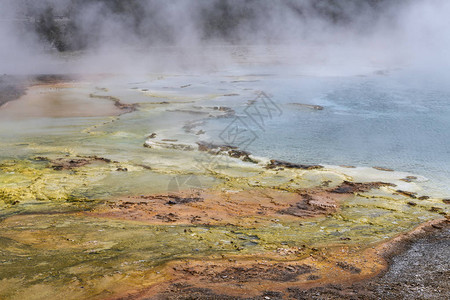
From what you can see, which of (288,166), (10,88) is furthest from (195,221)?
(10,88)

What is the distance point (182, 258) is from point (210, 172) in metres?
2.73

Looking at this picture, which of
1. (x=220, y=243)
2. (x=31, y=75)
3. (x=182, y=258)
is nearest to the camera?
(x=182, y=258)

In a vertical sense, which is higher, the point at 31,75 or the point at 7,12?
the point at 7,12

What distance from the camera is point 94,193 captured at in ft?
18.1

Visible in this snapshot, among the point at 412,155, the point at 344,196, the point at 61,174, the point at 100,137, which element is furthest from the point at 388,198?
the point at 100,137

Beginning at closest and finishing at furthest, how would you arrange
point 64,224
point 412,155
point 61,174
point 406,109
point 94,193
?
point 64,224
point 94,193
point 61,174
point 412,155
point 406,109

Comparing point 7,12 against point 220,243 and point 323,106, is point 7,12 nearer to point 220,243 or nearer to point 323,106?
point 323,106

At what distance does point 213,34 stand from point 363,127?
851 inches

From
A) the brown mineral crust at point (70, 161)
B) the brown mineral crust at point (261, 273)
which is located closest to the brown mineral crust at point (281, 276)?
the brown mineral crust at point (261, 273)

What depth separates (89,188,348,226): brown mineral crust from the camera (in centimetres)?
482

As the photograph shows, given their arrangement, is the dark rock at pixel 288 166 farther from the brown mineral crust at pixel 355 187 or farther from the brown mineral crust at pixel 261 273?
the brown mineral crust at pixel 261 273

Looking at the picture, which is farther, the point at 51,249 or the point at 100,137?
the point at 100,137

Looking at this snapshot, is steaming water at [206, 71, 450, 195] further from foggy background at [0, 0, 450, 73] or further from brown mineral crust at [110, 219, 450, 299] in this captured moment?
foggy background at [0, 0, 450, 73]

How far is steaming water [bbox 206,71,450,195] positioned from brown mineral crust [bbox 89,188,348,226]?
1557 millimetres
